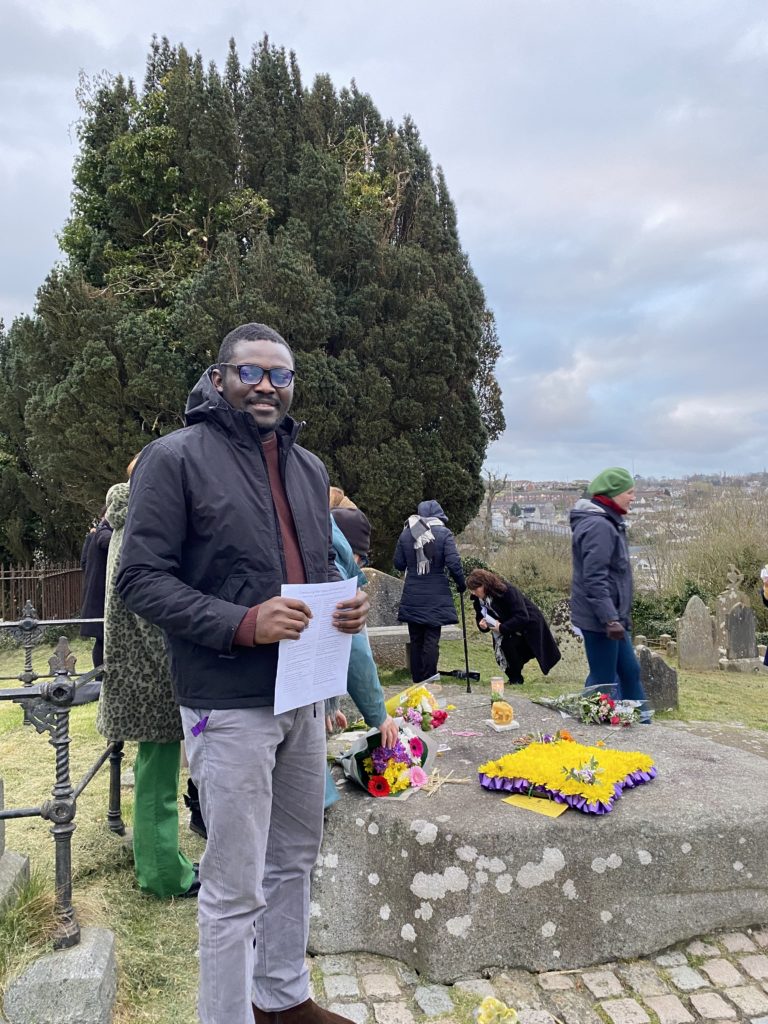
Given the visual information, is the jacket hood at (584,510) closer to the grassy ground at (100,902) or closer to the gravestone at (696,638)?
the grassy ground at (100,902)

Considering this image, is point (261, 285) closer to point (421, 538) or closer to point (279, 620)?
point (421, 538)

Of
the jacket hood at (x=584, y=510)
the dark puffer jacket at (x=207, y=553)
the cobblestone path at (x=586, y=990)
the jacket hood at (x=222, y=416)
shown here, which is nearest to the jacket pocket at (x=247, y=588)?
the dark puffer jacket at (x=207, y=553)

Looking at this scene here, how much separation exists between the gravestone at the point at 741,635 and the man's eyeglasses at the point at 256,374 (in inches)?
431

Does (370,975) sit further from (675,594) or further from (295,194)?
(675,594)

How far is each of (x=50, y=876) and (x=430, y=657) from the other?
4773 mm

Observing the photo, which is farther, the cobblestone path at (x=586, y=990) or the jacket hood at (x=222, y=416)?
the cobblestone path at (x=586, y=990)

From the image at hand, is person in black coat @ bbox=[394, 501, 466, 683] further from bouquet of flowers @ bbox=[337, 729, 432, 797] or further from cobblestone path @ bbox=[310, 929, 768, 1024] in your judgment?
cobblestone path @ bbox=[310, 929, 768, 1024]

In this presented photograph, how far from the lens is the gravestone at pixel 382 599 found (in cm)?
955

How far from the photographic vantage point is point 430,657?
299 inches

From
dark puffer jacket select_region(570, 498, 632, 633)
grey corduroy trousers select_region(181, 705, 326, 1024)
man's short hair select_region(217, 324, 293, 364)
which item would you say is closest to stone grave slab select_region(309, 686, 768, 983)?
grey corduroy trousers select_region(181, 705, 326, 1024)

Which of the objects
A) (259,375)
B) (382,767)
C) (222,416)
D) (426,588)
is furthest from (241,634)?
(426,588)

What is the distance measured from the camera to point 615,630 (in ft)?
16.5

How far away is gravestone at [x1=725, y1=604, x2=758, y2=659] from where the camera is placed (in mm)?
11336

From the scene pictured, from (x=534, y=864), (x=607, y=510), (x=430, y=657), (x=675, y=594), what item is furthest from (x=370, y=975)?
(x=675, y=594)
